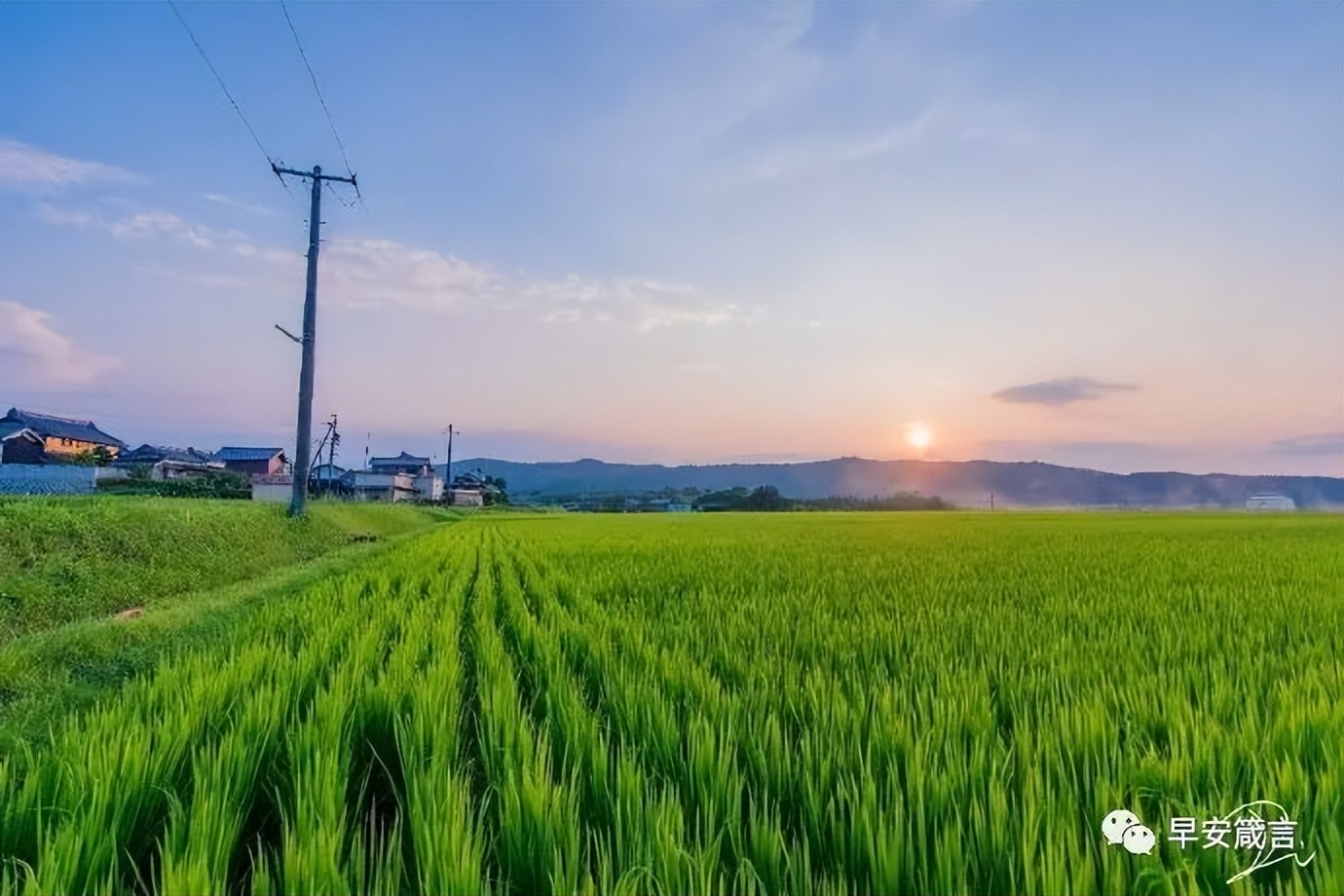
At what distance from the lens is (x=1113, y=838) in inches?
59.6

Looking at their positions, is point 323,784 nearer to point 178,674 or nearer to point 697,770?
point 697,770

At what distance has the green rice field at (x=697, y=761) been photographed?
1.51 meters

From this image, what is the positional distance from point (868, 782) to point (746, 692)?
3.98 ft

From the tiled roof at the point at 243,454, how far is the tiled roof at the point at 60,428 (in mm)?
8375

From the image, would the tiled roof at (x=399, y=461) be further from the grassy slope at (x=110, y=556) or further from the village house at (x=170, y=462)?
the grassy slope at (x=110, y=556)

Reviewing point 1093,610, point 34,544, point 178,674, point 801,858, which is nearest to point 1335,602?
point 1093,610

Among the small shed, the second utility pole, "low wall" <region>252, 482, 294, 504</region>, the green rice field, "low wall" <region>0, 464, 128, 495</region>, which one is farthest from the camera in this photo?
the small shed

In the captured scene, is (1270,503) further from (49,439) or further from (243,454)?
(49,439)

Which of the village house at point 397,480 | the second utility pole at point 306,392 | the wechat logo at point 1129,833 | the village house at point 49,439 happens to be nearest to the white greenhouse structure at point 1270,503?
the village house at point 397,480

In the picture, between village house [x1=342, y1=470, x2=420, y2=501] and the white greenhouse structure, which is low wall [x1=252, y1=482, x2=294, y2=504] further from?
the white greenhouse structure

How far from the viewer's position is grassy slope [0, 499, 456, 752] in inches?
167

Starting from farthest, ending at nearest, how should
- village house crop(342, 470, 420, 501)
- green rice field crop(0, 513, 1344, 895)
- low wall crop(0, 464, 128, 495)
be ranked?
village house crop(342, 470, 420, 501) → low wall crop(0, 464, 128, 495) → green rice field crop(0, 513, 1344, 895)

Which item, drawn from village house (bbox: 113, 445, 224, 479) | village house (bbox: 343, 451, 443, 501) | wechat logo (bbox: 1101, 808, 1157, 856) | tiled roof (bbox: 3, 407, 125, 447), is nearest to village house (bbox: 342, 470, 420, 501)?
village house (bbox: 343, 451, 443, 501)

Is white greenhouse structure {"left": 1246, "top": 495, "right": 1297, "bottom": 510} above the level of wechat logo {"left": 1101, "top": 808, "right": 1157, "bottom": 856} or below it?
above
